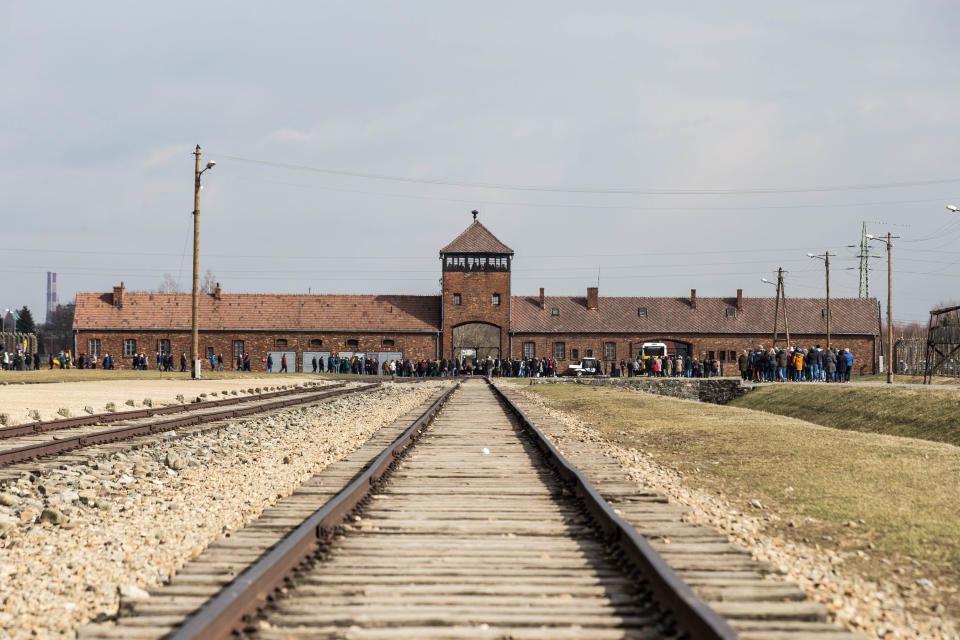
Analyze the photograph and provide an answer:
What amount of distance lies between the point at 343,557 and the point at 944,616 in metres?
3.37

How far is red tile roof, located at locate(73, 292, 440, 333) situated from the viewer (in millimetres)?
68062

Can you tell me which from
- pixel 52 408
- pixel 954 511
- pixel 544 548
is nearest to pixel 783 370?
pixel 52 408

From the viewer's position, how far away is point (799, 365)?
39.7m

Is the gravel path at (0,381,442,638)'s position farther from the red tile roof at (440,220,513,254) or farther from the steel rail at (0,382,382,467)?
the red tile roof at (440,220,513,254)

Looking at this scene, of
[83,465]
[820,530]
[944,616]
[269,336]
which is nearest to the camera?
[944,616]

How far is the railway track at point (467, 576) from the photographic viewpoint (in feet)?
13.7

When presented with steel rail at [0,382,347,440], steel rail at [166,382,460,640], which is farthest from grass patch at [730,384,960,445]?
steel rail at [166,382,460,640]

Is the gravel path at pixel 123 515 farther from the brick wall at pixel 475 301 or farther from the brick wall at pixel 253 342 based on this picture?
the brick wall at pixel 475 301

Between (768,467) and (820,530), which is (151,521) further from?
(768,467)

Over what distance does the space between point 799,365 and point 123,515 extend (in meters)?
36.4

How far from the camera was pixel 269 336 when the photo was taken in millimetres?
67812

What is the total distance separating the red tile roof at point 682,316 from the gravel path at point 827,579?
61.2 meters

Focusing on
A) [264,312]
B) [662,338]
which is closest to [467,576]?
[264,312]

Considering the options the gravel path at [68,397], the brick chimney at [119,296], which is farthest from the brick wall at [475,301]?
the gravel path at [68,397]
